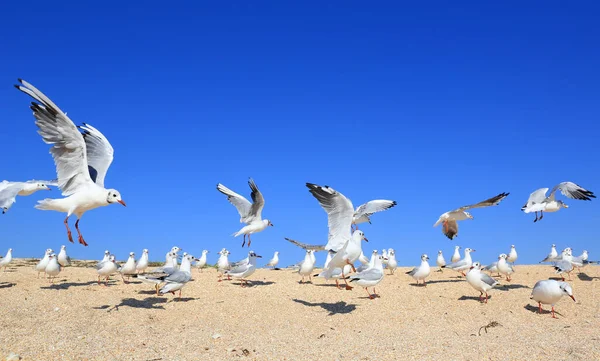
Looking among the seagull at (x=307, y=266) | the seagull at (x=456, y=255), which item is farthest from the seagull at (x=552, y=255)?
the seagull at (x=307, y=266)

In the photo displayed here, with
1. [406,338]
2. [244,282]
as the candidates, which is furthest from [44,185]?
[406,338]

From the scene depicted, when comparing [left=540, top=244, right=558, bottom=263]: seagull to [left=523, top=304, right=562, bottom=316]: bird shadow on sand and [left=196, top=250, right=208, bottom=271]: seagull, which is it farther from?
[left=196, top=250, right=208, bottom=271]: seagull

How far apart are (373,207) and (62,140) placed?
980 cm

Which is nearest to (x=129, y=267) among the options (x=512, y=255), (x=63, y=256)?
(x=63, y=256)

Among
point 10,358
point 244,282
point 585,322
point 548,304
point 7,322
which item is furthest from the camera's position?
point 244,282

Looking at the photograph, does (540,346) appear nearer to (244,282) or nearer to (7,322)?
(244,282)

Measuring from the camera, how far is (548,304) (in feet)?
39.3

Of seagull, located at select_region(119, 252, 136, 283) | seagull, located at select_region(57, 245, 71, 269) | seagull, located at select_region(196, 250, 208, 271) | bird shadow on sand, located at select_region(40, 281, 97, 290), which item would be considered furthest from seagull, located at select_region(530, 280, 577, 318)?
seagull, located at select_region(57, 245, 71, 269)

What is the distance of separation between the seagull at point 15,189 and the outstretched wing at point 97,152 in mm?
994

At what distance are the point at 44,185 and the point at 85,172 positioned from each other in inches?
148

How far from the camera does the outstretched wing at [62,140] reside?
10.1 m

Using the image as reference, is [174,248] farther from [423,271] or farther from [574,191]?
[574,191]

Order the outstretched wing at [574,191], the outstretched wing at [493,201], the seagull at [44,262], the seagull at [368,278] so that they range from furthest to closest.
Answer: the outstretched wing at [574,191], the seagull at [44,262], the outstretched wing at [493,201], the seagull at [368,278]

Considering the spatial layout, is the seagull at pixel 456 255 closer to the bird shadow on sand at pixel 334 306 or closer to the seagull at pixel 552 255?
the seagull at pixel 552 255
